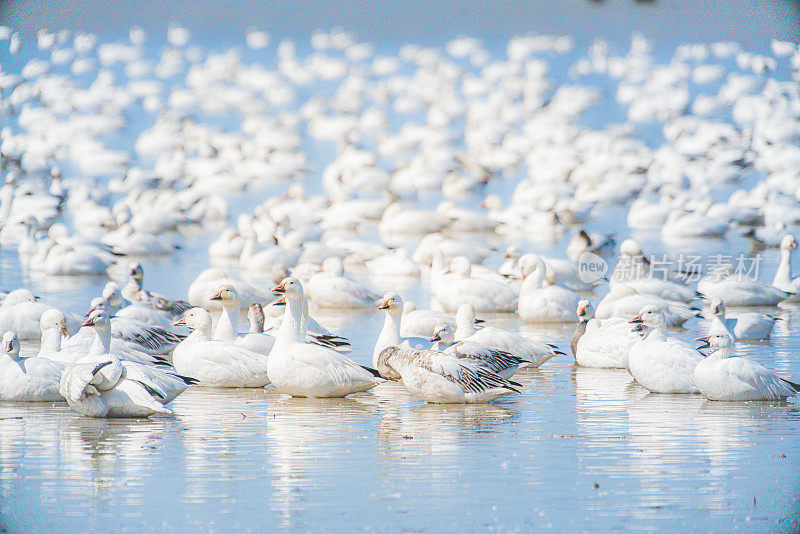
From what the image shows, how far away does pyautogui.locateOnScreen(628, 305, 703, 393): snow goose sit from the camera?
28.7ft

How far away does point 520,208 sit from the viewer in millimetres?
21297

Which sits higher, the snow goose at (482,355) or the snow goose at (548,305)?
the snow goose at (548,305)

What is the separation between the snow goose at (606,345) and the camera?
985 cm

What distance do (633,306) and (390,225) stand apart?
8572 millimetres

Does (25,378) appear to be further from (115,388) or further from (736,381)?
(736,381)

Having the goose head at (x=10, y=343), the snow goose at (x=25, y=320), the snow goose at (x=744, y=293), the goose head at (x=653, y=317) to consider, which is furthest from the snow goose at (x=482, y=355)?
the snow goose at (x=744, y=293)

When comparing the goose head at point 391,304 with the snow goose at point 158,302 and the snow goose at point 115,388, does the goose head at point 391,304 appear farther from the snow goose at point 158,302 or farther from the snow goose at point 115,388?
the snow goose at point 158,302

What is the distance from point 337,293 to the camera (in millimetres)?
13273

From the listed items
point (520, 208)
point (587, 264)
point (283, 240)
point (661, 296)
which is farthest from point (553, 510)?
point (520, 208)

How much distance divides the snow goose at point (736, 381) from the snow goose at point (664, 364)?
293mm

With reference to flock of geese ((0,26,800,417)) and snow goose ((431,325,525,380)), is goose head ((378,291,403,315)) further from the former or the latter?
snow goose ((431,325,525,380))

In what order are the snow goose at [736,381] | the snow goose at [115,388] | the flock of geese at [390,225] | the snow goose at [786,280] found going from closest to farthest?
the snow goose at [115,388] → the snow goose at [736,381] → the flock of geese at [390,225] → the snow goose at [786,280]

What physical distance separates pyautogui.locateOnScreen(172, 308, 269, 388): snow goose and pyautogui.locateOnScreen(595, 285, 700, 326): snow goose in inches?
170

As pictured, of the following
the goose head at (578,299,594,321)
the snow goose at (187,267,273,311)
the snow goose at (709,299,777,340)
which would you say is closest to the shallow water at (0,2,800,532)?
the goose head at (578,299,594,321)
